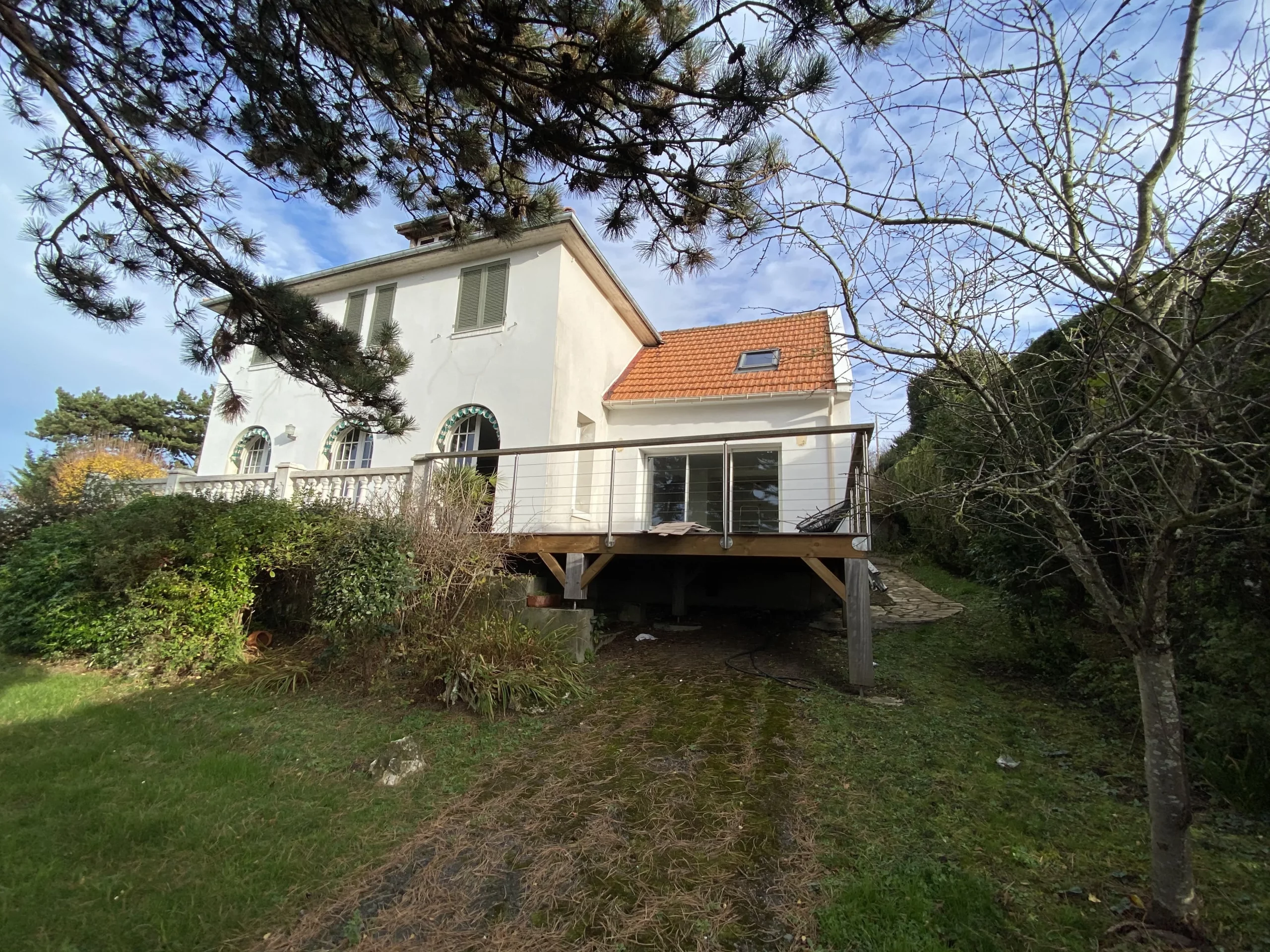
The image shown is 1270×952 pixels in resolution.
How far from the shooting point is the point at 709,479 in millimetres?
9992

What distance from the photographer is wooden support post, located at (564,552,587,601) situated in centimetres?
645

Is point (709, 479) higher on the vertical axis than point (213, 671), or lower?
higher

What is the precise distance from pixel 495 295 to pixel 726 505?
6654mm

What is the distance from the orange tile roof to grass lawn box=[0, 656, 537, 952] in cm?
700

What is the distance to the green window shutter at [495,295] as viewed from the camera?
33.1 feet

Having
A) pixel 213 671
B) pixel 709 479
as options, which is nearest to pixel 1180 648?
pixel 709 479

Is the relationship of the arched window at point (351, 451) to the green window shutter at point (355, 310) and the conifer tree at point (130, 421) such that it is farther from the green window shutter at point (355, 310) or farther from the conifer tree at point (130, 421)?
the conifer tree at point (130, 421)

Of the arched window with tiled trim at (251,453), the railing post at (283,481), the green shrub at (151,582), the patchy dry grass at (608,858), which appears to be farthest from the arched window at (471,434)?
the patchy dry grass at (608,858)

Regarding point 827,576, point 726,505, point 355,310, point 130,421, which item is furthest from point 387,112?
point 130,421

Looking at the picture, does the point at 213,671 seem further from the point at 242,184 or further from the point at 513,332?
the point at 513,332

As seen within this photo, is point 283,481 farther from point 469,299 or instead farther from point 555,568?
point 469,299

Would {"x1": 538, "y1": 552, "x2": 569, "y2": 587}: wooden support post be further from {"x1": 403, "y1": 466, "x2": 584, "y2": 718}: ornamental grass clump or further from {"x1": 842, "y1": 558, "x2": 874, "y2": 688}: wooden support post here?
{"x1": 842, "y1": 558, "x2": 874, "y2": 688}: wooden support post

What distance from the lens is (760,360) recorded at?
419 inches

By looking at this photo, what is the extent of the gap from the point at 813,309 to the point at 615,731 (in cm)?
334
